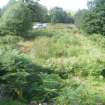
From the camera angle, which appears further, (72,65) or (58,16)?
(58,16)

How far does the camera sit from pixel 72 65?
14.2 m

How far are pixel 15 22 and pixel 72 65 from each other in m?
8.22

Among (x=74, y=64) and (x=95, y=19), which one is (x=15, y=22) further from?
(x=74, y=64)

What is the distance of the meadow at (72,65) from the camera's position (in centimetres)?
1008

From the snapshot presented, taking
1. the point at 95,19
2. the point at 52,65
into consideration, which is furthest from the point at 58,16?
the point at 52,65

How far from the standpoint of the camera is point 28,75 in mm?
11219

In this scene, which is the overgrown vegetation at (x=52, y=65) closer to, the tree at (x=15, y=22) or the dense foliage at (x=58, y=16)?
the tree at (x=15, y=22)

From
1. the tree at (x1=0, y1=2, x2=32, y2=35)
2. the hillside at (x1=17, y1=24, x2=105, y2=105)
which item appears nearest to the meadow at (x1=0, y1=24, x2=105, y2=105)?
the hillside at (x1=17, y1=24, x2=105, y2=105)

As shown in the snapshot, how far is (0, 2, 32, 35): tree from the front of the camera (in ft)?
69.4

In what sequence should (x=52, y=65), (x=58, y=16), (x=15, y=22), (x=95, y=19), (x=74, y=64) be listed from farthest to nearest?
(x=58, y=16), (x=95, y=19), (x=15, y=22), (x=74, y=64), (x=52, y=65)

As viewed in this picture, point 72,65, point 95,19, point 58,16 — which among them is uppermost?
point 95,19

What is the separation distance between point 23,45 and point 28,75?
7.17 metres

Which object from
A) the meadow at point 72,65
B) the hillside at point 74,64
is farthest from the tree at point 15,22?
the hillside at point 74,64

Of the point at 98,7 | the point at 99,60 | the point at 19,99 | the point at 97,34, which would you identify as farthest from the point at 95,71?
the point at 98,7
